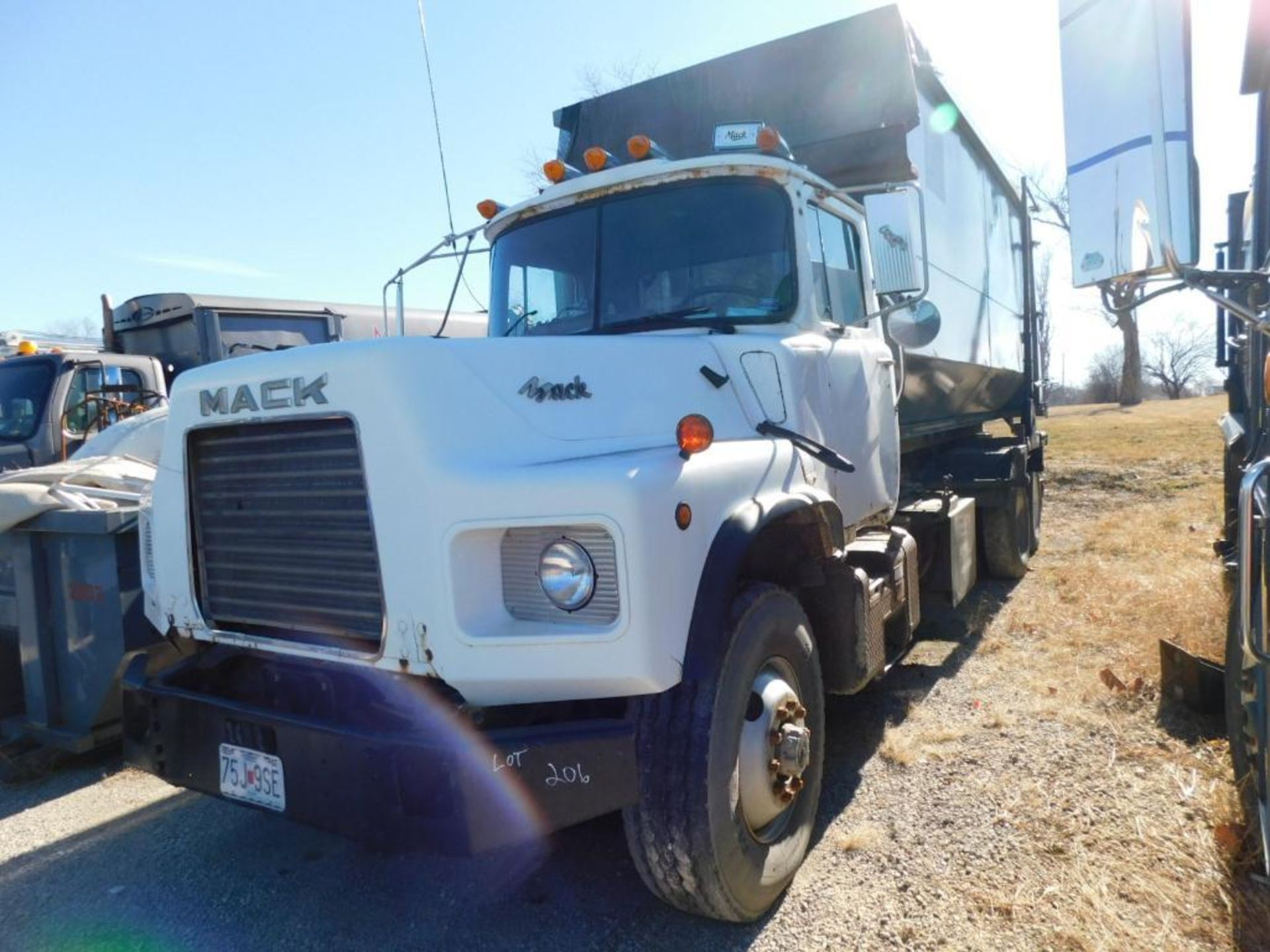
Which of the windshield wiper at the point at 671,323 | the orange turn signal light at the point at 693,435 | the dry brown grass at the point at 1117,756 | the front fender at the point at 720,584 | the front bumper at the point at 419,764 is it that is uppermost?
the windshield wiper at the point at 671,323

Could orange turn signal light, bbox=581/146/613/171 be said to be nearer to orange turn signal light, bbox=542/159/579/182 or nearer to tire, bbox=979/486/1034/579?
orange turn signal light, bbox=542/159/579/182

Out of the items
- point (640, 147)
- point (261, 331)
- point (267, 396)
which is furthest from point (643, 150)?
point (261, 331)

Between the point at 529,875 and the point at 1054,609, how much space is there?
4.80 m

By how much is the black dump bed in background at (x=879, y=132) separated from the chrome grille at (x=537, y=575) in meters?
3.42

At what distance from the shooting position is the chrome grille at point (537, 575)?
2.40 meters

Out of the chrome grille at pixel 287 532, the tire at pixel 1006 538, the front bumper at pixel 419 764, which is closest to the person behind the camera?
the front bumper at pixel 419 764

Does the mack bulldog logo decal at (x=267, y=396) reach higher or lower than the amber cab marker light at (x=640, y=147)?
lower

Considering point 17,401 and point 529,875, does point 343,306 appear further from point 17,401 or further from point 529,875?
point 529,875

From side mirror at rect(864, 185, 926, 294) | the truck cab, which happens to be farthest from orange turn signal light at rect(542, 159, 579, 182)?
the truck cab

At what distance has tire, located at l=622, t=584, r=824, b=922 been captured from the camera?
8.50 feet

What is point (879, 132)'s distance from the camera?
5.02 metres

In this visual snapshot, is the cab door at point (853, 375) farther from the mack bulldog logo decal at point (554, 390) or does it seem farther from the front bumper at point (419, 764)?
the front bumper at point (419, 764)

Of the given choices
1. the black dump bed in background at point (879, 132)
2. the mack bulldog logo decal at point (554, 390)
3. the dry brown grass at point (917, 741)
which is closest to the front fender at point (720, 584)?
the mack bulldog logo decal at point (554, 390)

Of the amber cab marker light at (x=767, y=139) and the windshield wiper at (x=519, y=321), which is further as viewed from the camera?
the windshield wiper at (x=519, y=321)
